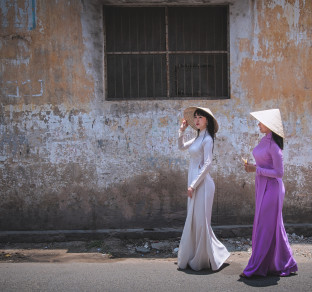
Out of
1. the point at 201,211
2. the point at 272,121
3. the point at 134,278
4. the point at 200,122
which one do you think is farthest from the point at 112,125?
the point at 272,121

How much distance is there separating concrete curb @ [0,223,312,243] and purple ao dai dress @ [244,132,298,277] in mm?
1598

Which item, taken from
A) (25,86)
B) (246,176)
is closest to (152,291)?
(246,176)

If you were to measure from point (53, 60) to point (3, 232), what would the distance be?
2.71m

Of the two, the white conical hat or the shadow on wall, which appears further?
the shadow on wall

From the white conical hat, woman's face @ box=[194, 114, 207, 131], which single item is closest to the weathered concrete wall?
woman's face @ box=[194, 114, 207, 131]

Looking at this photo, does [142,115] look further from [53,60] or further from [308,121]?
[308,121]

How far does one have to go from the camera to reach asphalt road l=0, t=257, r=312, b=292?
3.78 m

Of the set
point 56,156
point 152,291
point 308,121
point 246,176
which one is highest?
point 308,121

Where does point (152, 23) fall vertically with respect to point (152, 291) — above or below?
above

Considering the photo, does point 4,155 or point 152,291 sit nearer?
point 152,291

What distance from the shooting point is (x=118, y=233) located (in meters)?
5.59

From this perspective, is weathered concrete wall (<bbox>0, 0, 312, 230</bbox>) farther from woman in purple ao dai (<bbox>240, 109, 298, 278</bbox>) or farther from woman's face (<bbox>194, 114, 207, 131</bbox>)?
woman in purple ao dai (<bbox>240, 109, 298, 278</bbox>)

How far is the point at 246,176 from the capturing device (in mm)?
5863

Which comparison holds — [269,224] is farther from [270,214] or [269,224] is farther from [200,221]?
[200,221]
